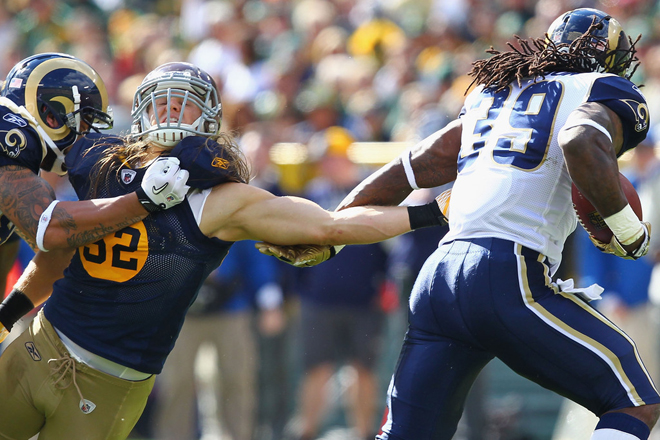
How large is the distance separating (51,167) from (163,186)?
0.90 m

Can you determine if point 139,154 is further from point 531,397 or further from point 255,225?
point 531,397

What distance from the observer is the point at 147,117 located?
3.77 meters

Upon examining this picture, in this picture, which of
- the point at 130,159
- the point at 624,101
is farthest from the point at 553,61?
the point at 130,159

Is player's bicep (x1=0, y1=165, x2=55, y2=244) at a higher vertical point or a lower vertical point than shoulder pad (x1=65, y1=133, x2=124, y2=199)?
lower

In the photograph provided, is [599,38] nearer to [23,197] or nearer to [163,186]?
[163,186]

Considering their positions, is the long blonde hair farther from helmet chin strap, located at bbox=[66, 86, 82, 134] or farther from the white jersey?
the white jersey

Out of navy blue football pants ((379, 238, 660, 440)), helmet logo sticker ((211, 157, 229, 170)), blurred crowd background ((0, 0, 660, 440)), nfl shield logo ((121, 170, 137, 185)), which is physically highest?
helmet logo sticker ((211, 157, 229, 170))

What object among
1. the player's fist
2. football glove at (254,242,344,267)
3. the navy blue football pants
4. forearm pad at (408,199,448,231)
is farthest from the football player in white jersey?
the player's fist

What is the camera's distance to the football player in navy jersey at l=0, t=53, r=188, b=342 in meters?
3.45

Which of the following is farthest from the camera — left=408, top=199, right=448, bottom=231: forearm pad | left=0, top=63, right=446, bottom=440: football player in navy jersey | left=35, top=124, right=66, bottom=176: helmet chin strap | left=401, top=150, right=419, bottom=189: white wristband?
left=401, top=150, right=419, bottom=189: white wristband

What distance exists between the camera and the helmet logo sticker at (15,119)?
147 inches

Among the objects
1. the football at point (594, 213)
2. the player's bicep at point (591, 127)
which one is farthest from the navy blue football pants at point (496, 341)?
the player's bicep at point (591, 127)

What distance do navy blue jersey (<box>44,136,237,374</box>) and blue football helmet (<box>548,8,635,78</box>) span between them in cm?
160

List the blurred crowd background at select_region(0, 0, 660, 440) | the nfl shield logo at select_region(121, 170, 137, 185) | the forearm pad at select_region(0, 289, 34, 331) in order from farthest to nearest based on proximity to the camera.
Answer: the blurred crowd background at select_region(0, 0, 660, 440) < the forearm pad at select_region(0, 289, 34, 331) < the nfl shield logo at select_region(121, 170, 137, 185)
